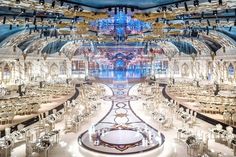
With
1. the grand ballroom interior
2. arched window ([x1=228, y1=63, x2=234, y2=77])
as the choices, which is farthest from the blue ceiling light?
arched window ([x1=228, y1=63, x2=234, y2=77])

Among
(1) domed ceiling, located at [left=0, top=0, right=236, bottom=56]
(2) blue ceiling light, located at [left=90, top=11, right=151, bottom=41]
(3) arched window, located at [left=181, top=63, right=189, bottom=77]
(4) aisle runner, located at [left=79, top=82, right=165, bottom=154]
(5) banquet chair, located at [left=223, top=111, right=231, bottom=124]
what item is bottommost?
(4) aisle runner, located at [left=79, top=82, right=165, bottom=154]

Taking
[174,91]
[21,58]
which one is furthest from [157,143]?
[21,58]

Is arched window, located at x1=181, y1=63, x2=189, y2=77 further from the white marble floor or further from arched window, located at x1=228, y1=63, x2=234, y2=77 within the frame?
the white marble floor

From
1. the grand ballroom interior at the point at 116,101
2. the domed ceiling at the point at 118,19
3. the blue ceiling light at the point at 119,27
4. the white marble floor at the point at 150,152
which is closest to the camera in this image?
the white marble floor at the point at 150,152

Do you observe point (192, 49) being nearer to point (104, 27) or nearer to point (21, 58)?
point (104, 27)

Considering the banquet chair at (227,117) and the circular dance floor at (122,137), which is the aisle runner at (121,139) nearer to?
the circular dance floor at (122,137)

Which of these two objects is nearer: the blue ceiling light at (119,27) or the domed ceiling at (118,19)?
the domed ceiling at (118,19)

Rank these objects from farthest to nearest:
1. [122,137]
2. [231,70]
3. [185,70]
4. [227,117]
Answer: [185,70], [231,70], [227,117], [122,137]

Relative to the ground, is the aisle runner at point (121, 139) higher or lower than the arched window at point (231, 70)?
lower

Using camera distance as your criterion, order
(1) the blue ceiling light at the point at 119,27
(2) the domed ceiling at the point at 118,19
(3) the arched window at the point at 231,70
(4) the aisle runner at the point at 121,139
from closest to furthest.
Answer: (4) the aisle runner at the point at 121,139 → (2) the domed ceiling at the point at 118,19 → (3) the arched window at the point at 231,70 → (1) the blue ceiling light at the point at 119,27

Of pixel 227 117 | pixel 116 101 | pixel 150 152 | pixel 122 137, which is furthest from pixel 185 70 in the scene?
pixel 150 152

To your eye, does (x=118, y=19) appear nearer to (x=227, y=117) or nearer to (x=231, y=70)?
(x=231, y=70)

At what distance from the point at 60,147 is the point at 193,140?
5112mm

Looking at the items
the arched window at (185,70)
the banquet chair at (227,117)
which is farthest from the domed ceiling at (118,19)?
the arched window at (185,70)
